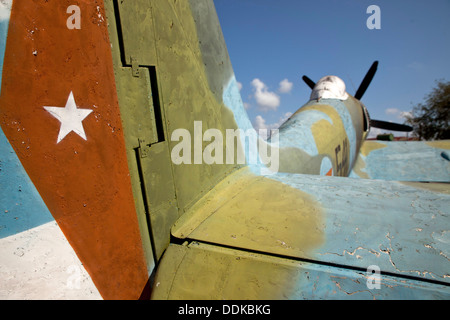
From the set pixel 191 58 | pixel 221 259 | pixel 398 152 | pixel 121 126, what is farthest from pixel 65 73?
pixel 398 152

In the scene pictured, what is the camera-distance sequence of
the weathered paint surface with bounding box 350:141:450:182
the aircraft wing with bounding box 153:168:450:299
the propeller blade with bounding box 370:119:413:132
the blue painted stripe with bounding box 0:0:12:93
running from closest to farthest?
1. the blue painted stripe with bounding box 0:0:12:93
2. the aircraft wing with bounding box 153:168:450:299
3. the weathered paint surface with bounding box 350:141:450:182
4. the propeller blade with bounding box 370:119:413:132

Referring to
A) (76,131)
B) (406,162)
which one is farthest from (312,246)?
(406,162)

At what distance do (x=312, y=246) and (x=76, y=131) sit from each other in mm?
1126

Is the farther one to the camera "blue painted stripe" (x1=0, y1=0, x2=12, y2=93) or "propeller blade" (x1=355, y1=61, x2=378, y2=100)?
"propeller blade" (x1=355, y1=61, x2=378, y2=100)

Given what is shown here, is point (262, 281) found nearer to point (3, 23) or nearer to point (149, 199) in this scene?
point (149, 199)

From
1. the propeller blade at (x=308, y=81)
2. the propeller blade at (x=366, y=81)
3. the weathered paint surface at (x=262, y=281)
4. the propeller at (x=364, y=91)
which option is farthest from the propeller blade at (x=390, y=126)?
the weathered paint surface at (x=262, y=281)

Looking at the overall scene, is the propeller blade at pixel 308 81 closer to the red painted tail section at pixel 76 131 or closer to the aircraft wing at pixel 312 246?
the aircraft wing at pixel 312 246

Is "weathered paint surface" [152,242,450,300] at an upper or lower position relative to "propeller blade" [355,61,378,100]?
lower

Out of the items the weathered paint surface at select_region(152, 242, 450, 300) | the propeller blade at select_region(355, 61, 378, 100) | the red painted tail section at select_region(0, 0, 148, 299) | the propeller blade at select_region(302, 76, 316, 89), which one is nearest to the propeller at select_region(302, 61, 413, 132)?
the propeller blade at select_region(355, 61, 378, 100)

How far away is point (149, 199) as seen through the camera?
4.01ft

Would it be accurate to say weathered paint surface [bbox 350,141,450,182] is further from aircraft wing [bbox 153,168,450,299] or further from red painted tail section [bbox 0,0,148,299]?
red painted tail section [bbox 0,0,148,299]

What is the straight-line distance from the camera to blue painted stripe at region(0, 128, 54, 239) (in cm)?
84

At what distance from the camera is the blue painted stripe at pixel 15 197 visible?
2.77 ft

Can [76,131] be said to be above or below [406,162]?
above
